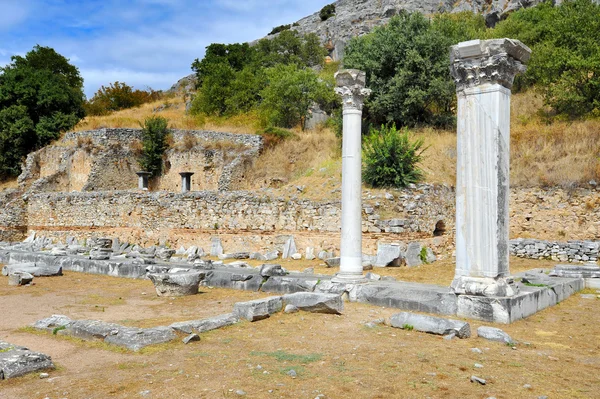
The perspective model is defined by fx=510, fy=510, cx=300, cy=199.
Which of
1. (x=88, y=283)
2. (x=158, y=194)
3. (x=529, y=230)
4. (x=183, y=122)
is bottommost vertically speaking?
(x=88, y=283)

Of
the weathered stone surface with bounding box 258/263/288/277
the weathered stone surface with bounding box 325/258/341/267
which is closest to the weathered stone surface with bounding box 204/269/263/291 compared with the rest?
the weathered stone surface with bounding box 258/263/288/277

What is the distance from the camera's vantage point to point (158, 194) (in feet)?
80.6

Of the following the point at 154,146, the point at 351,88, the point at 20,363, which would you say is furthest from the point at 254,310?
the point at 154,146

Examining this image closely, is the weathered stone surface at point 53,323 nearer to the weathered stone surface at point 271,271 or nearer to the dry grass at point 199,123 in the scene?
the weathered stone surface at point 271,271

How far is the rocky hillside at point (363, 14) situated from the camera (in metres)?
66.0

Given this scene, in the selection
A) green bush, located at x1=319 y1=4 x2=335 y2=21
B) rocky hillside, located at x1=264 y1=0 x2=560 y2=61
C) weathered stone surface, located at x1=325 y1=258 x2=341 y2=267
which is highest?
green bush, located at x1=319 y1=4 x2=335 y2=21

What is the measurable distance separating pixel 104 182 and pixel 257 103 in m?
12.9

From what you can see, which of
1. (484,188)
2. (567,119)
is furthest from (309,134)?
(484,188)

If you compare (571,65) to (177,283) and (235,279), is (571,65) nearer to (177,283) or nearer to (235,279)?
(235,279)

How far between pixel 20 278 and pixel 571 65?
77.7ft

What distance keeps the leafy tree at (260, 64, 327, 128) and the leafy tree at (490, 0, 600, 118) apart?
12.6 m

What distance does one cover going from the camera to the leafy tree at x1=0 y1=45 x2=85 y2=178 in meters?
40.8

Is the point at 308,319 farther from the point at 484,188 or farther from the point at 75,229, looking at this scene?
the point at 75,229

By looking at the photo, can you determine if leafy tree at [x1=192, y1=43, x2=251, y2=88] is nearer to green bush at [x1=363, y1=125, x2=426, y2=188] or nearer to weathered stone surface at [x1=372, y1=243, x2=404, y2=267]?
green bush at [x1=363, y1=125, x2=426, y2=188]
